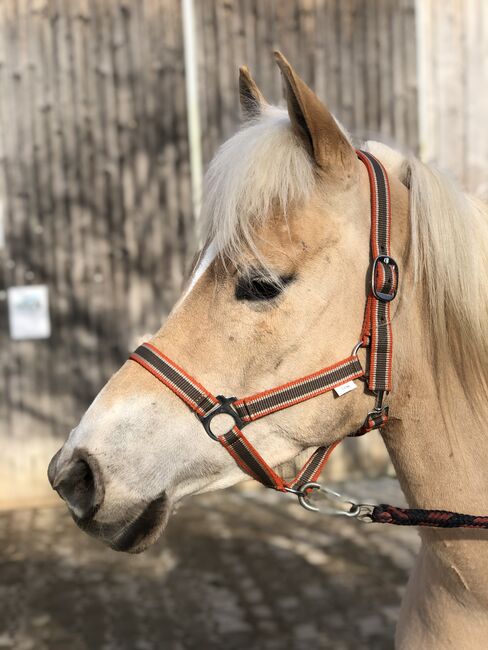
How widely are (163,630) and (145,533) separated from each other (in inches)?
104

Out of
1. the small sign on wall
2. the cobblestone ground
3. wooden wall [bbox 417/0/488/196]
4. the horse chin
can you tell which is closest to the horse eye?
the horse chin

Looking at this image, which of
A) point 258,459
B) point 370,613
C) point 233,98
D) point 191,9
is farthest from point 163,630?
point 191,9

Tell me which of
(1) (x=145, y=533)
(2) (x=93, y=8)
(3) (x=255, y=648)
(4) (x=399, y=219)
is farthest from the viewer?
(2) (x=93, y=8)

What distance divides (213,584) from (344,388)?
128 inches

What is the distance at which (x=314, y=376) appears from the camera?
1.66 metres

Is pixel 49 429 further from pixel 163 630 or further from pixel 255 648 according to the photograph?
pixel 255 648

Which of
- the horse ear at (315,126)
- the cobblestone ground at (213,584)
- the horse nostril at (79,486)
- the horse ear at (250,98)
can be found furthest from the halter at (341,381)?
the cobblestone ground at (213,584)

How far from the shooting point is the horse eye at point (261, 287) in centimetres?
164

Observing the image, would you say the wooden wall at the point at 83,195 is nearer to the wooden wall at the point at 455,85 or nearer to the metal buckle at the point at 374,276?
the wooden wall at the point at 455,85

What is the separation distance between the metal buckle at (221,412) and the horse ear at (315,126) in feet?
1.96

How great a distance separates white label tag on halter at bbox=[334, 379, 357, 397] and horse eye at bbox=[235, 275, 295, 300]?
262mm

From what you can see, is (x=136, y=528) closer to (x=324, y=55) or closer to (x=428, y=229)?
(x=428, y=229)

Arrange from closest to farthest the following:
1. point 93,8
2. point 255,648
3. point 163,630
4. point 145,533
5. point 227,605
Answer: point 145,533
point 255,648
point 163,630
point 227,605
point 93,8

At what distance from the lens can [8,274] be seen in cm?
605
